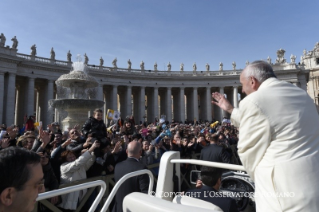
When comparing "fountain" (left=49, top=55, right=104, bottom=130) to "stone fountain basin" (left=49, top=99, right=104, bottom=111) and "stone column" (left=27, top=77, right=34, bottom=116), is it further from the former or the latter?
"stone column" (left=27, top=77, right=34, bottom=116)

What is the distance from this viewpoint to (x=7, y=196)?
1.90 m

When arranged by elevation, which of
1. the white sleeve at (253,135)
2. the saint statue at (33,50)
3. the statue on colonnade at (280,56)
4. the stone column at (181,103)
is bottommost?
the white sleeve at (253,135)

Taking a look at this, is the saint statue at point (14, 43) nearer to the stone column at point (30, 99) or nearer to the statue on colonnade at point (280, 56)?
the stone column at point (30, 99)

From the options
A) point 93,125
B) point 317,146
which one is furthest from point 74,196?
point 317,146

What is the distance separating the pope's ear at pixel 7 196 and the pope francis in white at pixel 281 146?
7.51ft

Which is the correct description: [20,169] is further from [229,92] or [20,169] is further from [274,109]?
[229,92]

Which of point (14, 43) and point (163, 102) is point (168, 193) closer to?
point (14, 43)

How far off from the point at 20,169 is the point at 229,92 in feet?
199

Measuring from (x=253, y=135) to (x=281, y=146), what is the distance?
29 centimetres

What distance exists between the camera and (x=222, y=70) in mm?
54875

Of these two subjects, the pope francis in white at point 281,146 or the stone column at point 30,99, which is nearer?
the pope francis in white at point 281,146

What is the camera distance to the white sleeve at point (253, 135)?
2.41 m

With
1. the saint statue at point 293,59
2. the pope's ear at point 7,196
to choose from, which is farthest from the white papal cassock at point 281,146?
the saint statue at point 293,59

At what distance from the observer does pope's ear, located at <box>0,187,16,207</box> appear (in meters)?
1.87
